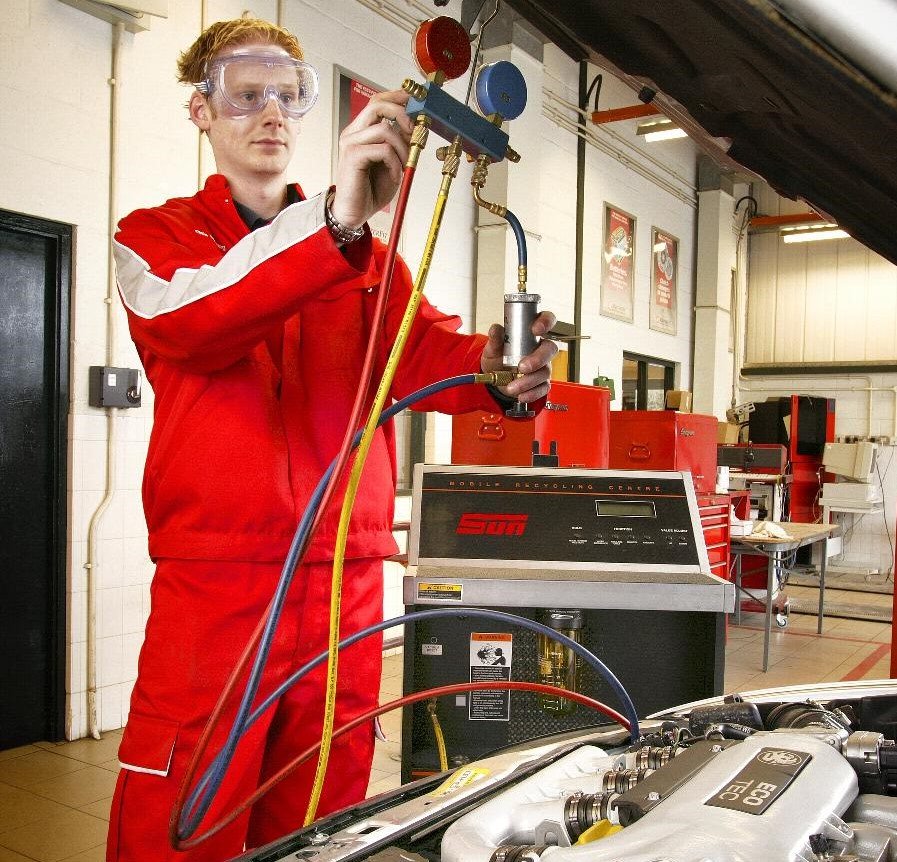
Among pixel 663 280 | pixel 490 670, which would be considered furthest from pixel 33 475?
pixel 663 280

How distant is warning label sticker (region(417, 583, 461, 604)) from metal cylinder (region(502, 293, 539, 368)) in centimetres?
52

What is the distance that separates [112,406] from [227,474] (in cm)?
258

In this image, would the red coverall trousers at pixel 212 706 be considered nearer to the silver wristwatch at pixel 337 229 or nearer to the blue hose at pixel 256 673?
the blue hose at pixel 256 673

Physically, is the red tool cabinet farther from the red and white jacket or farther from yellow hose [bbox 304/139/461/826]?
yellow hose [bbox 304/139/461/826]

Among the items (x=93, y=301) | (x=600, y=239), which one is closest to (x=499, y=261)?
(x=600, y=239)

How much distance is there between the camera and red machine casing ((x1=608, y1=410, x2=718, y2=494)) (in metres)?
4.86

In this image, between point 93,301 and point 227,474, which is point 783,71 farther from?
point 93,301

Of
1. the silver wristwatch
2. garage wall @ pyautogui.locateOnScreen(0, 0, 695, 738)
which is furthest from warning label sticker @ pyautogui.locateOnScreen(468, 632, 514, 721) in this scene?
garage wall @ pyautogui.locateOnScreen(0, 0, 695, 738)

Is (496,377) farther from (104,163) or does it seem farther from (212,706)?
(104,163)

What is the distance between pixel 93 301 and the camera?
346 centimetres

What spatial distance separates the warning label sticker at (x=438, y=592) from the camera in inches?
56.8

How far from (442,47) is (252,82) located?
0.50 meters

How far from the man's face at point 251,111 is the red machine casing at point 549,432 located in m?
2.06

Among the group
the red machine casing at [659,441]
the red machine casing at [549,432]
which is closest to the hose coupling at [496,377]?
the red machine casing at [549,432]
